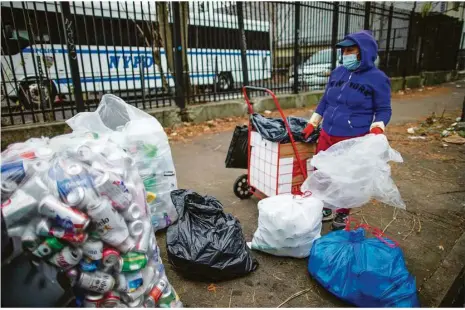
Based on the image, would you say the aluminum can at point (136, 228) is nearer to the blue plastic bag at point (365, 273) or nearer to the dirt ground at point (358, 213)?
the dirt ground at point (358, 213)

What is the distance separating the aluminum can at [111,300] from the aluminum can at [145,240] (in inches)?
9.2

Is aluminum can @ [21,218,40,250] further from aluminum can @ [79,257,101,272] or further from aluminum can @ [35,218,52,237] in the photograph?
aluminum can @ [79,257,101,272]

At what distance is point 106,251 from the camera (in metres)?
1.56

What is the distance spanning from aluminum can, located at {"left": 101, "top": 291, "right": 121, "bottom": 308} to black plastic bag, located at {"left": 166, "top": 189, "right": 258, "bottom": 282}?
593 millimetres

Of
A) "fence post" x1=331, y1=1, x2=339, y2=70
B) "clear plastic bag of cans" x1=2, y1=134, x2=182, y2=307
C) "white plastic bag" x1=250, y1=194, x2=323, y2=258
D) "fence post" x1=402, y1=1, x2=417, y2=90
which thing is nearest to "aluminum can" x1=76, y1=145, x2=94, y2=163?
"clear plastic bag of cans" x1=2, y1=134, x2=182, y2=307

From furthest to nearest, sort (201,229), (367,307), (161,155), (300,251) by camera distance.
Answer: (161,155) < (300,251) < (201,229) < (367,307)

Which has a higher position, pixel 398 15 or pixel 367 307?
pixel 398 15

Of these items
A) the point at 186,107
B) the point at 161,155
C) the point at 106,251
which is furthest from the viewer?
the point at 186,107

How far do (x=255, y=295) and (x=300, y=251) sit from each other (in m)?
0.52

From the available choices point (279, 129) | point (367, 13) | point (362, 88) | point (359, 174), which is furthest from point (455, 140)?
point (367, 13)

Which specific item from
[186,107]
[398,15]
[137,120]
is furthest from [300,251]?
[398,15]

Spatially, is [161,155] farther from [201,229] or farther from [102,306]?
[102,306]

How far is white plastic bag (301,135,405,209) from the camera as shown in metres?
2.28

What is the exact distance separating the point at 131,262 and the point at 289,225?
3.79ft
